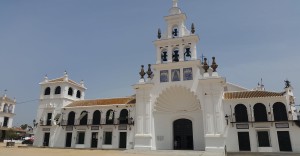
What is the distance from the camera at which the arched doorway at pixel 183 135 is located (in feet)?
87.2

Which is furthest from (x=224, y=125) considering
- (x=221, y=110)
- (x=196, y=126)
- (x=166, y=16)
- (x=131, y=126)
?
(x=166, y=16)

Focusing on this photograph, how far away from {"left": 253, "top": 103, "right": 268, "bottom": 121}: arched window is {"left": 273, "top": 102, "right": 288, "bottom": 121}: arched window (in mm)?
930

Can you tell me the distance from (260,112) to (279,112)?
1.76 m

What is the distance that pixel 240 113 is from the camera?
25.7 meters

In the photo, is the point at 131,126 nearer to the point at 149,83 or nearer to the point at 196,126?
the point at 149,83

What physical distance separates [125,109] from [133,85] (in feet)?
13.9

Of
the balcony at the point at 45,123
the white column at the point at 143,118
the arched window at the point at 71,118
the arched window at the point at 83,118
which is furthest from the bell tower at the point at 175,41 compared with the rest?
the balcony at the point at 45,123

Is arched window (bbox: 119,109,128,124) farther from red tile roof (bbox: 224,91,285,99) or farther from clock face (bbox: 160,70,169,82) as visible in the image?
red tile roof (bbox: 224,91,285,99)

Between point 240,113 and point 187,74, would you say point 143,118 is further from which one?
point 240,113

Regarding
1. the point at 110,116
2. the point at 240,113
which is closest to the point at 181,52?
the point at 240,113

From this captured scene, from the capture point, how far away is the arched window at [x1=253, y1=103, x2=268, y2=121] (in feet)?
81.3

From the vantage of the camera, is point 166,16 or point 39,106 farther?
point 39,106

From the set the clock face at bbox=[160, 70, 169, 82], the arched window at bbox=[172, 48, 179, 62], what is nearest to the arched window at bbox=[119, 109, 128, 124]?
the clock face at bbox=[160, 70, 169, 82]

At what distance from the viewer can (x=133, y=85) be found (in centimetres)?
2811
